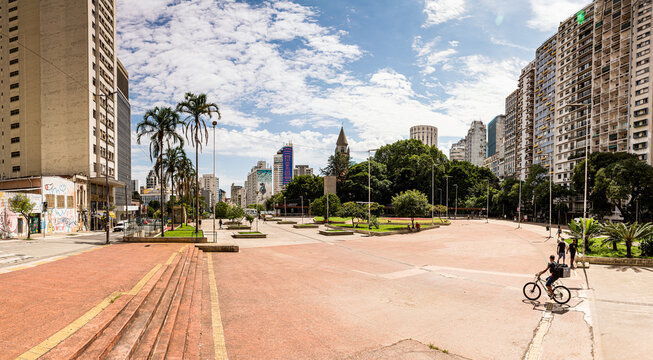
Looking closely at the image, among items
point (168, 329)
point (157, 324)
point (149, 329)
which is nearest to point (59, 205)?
point (157, 324)

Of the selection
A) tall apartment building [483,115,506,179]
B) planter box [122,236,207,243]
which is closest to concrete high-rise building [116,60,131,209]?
planter box [122,236,207,243]

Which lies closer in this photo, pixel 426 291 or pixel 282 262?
pixel 426 291

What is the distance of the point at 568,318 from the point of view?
9.61 metres

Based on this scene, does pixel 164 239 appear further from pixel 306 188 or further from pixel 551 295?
pixel 306 188

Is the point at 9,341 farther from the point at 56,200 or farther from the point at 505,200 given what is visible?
the point at 505,200

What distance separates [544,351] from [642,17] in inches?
3079

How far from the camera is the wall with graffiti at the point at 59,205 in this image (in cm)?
3844

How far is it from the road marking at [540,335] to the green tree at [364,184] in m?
71.1

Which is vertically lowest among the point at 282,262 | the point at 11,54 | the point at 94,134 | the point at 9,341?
the point at 282,262

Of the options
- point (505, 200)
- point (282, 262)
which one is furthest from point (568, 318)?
point (505, 200)

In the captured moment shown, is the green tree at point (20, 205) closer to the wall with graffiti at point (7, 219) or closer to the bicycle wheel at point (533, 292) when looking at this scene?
the wall with graffiti at point (7, 219)

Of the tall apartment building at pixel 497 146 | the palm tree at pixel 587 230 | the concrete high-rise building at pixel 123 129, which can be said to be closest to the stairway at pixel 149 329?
the palm tree at pixel 587 230

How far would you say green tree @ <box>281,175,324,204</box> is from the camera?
326ft

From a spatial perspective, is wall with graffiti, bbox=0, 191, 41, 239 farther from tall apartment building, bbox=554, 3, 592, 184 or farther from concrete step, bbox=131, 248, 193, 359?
tall apartment building, bbox=554, 3, 592, 184
